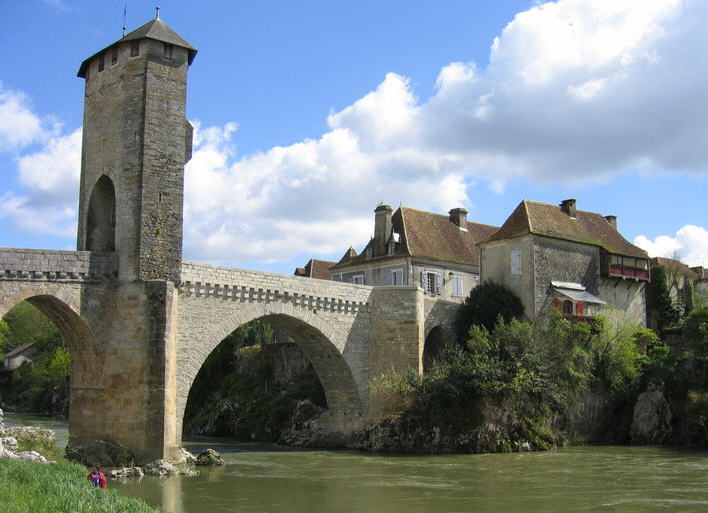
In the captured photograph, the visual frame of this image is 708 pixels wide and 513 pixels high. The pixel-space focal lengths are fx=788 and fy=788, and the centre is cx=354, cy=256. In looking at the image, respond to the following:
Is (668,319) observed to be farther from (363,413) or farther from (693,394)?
(363,413)

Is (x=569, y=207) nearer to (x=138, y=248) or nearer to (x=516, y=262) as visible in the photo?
(x=516, y=262)

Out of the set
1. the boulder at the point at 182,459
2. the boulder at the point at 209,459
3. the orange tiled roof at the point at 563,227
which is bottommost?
→ the boulder at the point at 209,459

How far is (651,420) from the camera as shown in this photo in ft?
84.6

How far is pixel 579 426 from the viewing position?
25.9 metres

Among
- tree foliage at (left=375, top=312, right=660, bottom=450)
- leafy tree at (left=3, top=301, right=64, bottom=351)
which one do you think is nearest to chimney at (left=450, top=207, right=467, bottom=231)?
tree foliage at (left=375, top=312, right=660, bottom=450)

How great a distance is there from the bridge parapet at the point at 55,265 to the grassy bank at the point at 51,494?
5.69 meters

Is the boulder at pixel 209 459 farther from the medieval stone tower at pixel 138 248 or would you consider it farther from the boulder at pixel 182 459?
the medieval stone tower at pixel 138 248

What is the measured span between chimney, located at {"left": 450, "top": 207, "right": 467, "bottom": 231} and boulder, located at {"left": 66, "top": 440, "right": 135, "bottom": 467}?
20948 mm

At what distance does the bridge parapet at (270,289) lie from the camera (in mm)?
20453

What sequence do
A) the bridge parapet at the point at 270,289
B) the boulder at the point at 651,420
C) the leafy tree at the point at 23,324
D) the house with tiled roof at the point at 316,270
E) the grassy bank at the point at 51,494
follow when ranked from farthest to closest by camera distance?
1. the leafy tree at the point at 23,324
2. the house with tiled roof at the point at 316,270
3. the boulder at the point at 651,420
4. the bridge parapet at the point at 270,289
5. the grassy bank at the point at 51,494

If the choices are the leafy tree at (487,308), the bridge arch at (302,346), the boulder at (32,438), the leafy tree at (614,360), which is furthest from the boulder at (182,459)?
the leafy tree at (614,360)

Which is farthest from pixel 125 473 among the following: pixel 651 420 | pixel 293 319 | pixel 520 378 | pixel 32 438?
→ pixel 651 420

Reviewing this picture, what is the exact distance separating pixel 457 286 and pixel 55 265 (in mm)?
19028

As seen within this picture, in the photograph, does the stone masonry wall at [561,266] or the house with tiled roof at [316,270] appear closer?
the stone masonry wall at [561,266]
